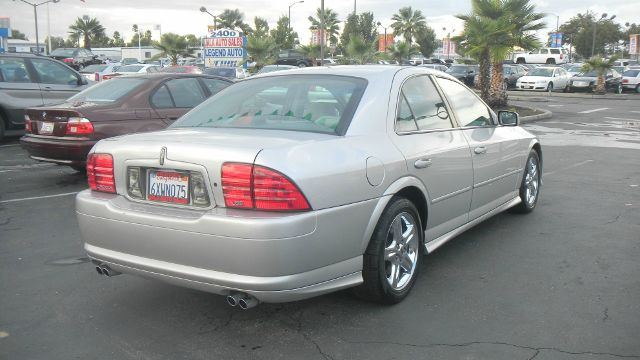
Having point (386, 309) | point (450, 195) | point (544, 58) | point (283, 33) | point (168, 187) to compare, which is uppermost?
point (283, 33)

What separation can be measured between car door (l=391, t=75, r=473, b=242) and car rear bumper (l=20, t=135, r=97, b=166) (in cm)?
466

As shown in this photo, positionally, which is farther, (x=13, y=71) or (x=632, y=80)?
(x=632, y=80)

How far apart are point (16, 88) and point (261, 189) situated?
31.4 ft

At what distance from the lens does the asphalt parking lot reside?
133 inches

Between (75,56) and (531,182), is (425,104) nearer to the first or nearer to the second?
(531,182)

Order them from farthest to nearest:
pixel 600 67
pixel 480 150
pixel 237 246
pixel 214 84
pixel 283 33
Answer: pixel 283 33 → pixel 600 67 → pixel 214 84 → pixel 480 150 → pixel 237 246

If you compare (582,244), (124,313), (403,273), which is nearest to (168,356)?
(124,313)

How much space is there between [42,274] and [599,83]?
32.4 m

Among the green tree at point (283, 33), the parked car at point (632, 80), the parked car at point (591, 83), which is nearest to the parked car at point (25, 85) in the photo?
the parked car at point (591, 83)

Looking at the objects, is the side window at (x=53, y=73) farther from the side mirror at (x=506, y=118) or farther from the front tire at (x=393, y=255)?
the front tire at (x=393, y=255)

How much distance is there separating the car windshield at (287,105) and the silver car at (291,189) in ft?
0.04

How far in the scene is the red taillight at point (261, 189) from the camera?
317 cm

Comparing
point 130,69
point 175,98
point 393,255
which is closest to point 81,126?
point 175,98

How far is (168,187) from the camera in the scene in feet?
11.4
